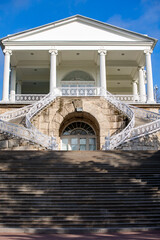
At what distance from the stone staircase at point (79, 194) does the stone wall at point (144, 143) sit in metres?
3.57

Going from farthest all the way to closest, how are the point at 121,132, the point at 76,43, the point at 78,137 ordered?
1. the point at 76,43
2. the point at 78,137
3. the point at 121,132

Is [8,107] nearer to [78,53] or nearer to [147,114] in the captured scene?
[78,53]

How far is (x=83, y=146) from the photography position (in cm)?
2162

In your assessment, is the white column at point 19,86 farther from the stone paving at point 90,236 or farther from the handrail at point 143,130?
the stone paving at point 90,236

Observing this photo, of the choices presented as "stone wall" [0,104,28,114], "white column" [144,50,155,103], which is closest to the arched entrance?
"stone wall" [0,104,28,114]

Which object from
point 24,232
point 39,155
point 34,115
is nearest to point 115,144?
point 39,155

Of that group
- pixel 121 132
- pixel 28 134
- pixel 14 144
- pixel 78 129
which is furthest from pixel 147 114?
pixel 14 144

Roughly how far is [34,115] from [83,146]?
181 inches

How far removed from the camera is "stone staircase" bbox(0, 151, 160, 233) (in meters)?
7.35

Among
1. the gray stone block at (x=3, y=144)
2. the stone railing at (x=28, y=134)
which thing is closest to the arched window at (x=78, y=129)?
the stone railing at (x=28, y=134)

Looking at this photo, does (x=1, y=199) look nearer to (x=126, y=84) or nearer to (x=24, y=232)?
(x=24, y=232)

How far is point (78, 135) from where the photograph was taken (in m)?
21.8

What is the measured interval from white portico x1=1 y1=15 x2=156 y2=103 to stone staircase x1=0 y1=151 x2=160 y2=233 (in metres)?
12.0

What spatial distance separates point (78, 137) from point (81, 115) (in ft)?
6.07
